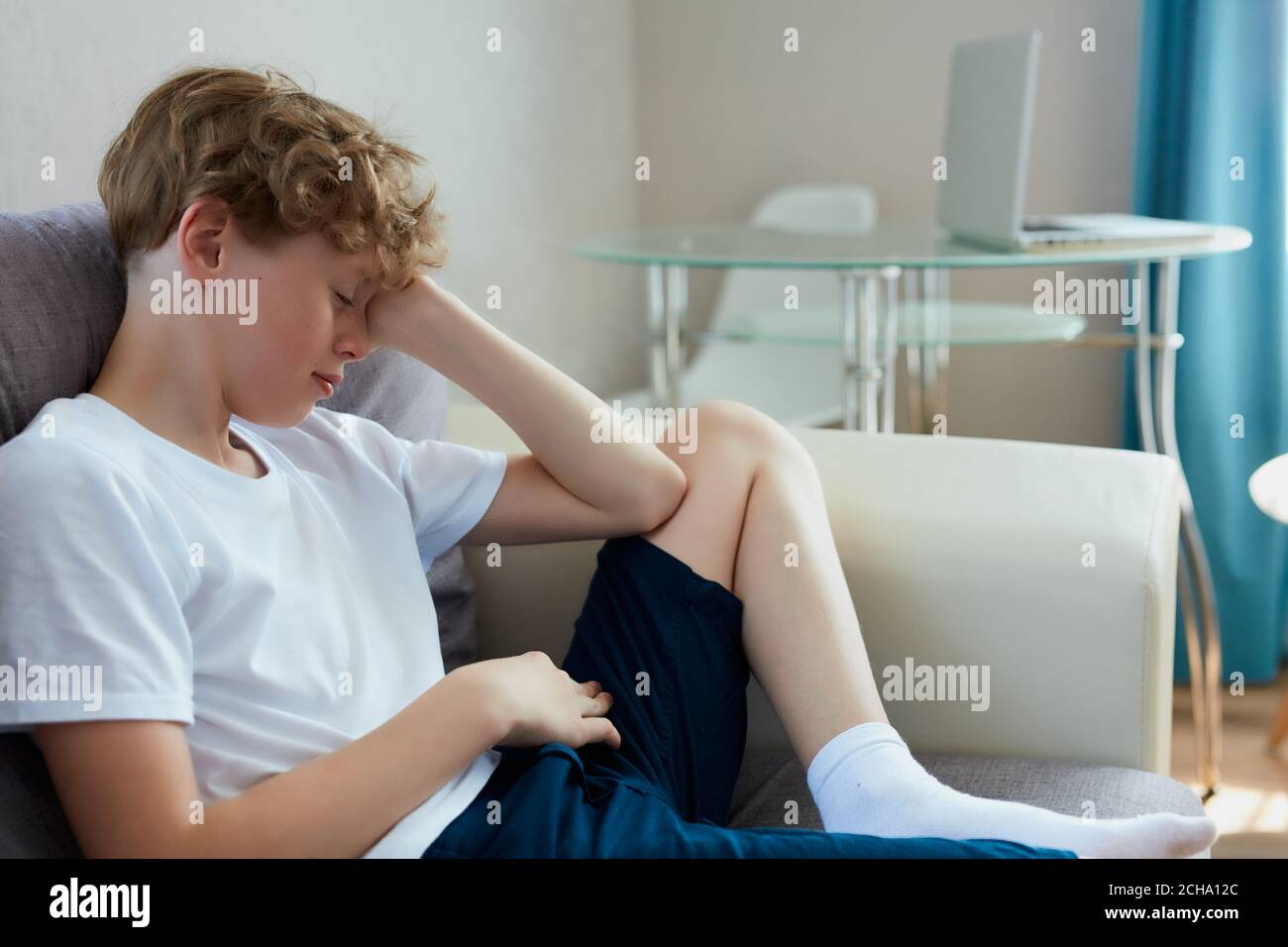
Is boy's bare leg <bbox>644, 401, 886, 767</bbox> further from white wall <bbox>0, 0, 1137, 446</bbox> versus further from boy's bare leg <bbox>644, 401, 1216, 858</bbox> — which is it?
white wall <bbox>0, 0, 1137, 446</bbox>

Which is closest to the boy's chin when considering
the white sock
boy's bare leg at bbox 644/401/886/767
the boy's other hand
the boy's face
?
the boy's face

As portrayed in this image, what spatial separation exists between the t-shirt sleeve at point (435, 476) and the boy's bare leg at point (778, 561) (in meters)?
0.15

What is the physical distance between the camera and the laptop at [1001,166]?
1.97m

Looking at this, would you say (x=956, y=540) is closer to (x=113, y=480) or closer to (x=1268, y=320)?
(x=113, y=480)

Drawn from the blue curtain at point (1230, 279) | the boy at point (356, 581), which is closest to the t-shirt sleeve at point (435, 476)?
the boy at point (356, 581)

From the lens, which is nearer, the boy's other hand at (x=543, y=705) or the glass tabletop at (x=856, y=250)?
the boy's other hand at (x=543, y=705)

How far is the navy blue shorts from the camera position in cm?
89

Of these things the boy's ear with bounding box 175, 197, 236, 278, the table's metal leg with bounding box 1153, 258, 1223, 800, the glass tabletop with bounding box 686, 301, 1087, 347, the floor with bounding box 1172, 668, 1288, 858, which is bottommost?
the floor with bounding box 1172, 668, 1288, 858

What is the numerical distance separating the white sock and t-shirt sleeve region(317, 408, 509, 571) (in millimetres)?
356

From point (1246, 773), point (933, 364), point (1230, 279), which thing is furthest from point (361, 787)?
point (933, 364)

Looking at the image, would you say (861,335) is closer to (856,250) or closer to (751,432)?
(856,250)

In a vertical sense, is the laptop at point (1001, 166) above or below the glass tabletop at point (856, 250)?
above

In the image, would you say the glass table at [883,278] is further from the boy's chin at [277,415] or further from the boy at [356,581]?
the boy's chin at [277,415]
